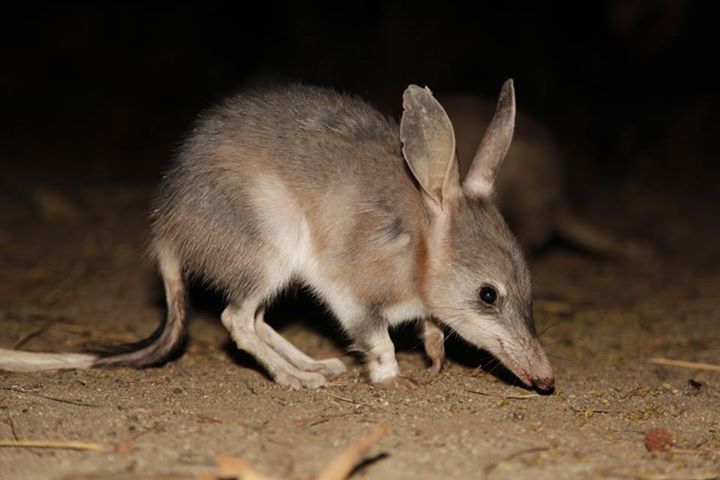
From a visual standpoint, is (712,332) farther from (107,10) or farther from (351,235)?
(107,10)

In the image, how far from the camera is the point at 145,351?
15.2 ft

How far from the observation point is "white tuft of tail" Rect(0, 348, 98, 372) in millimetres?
4402

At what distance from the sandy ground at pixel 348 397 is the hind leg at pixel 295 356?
11cm

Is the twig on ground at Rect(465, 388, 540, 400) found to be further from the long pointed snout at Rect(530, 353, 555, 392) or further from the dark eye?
the dark eye

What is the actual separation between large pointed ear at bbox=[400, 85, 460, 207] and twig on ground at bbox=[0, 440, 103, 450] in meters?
1.90

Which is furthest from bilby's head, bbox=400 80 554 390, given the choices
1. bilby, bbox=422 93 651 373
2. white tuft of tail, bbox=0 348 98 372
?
bilby, bbox=422 93 651 373

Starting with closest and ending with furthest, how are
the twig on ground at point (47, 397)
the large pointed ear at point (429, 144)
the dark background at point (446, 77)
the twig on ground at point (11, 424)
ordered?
the twig on ground at point (11, 424), the twig on ground at point (47, 397), the large pointed ear at point (429, 144), the dark background at point (446, 77)

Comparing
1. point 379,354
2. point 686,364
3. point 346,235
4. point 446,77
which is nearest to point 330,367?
point 379,354

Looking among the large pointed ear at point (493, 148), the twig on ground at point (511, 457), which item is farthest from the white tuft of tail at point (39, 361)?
the twig on ground at point (511, 457)

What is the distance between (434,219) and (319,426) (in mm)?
1251

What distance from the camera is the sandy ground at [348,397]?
3.26 meters

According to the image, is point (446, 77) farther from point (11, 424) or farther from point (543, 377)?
point (11, 424)

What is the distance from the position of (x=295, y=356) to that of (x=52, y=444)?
1.71 meters

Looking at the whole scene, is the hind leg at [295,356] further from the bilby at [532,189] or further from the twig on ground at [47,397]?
the bilby at [532,189]
